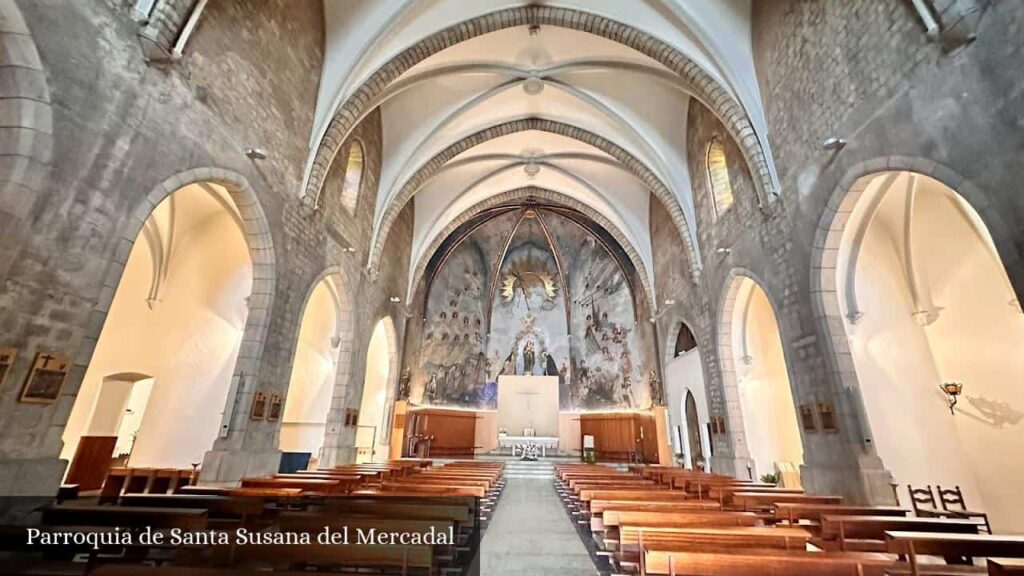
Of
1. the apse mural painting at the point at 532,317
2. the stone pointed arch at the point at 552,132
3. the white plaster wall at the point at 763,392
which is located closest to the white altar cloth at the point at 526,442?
the apse mural painting at the point at 532,317

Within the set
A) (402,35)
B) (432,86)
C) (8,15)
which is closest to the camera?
(8,15)

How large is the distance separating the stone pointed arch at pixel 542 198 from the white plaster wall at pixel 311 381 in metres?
4.46

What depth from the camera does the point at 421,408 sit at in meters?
18.5

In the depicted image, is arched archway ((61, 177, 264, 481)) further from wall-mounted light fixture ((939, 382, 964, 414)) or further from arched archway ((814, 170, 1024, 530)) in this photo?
wall-mounted light fixture ((939, 382, 964, 414))

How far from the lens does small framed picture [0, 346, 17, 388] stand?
3.82 meters

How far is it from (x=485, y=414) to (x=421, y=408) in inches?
150

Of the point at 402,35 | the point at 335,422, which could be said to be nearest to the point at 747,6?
the point at 402,35

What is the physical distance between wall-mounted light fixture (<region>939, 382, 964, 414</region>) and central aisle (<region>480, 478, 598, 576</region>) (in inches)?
297

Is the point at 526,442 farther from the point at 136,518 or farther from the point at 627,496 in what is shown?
the point at 136,518

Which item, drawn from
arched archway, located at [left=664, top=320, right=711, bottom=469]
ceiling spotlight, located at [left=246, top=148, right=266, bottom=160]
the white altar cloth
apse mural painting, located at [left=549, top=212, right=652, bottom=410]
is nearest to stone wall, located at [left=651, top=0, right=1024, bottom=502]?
arched archway, located at [left=664, top=320, right=711, bottom=469]

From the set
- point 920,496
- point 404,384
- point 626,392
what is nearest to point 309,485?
point 920,496

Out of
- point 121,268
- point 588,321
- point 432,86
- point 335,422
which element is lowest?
point 335,422

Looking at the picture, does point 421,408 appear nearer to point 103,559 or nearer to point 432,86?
point 432,86

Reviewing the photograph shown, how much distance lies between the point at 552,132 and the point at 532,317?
11162mm
